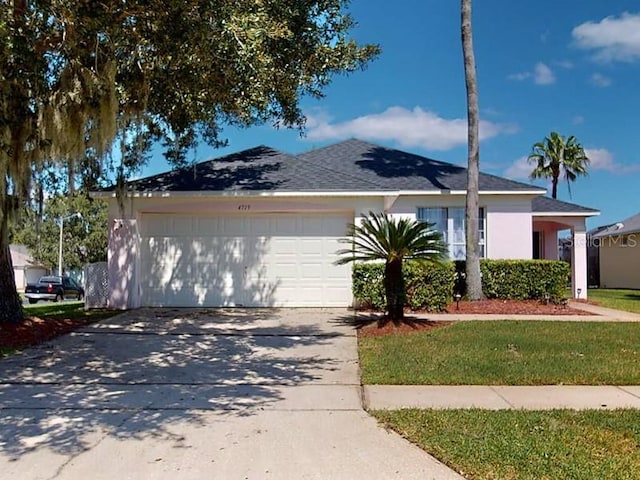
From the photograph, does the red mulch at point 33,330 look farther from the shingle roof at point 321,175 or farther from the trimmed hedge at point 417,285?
the trimmed hedge at point 417,285

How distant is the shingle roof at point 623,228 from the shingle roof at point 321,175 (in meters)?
16.2

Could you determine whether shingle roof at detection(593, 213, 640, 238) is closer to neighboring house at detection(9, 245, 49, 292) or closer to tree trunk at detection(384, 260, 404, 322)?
tree trunk at detection(384, 260, 404, 322)

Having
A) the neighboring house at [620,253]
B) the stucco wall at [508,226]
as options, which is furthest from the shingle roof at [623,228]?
the stucco wall at [508,226]

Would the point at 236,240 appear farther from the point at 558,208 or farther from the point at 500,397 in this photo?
the point at 558,208

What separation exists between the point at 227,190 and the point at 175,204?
1464 millimetres

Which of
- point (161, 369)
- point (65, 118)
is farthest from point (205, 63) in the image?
point (161, 369)

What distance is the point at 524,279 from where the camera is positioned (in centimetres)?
1367

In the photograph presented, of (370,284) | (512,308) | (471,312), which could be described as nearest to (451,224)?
(512,308)

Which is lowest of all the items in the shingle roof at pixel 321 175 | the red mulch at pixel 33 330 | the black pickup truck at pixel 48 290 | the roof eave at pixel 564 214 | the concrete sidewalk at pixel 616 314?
the black pickup truck at pixel 48 290

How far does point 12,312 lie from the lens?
10.3 m

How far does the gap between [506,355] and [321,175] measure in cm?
794

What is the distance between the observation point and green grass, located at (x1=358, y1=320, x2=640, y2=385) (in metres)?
6.70

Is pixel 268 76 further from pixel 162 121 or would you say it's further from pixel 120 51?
pixel 162 121

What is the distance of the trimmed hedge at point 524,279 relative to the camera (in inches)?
532
